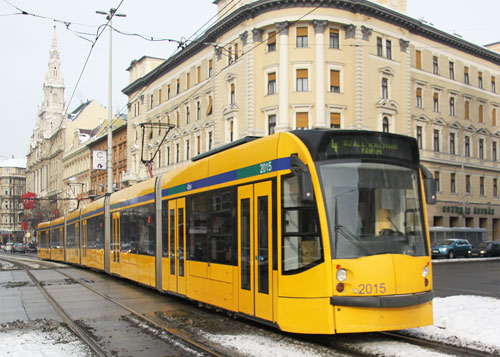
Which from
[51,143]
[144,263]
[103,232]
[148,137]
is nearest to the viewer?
[144,263]

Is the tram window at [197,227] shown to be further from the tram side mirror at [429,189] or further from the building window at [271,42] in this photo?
the building window at [271,42]

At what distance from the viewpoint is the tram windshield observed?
7.76 m

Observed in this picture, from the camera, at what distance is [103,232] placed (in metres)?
21.0

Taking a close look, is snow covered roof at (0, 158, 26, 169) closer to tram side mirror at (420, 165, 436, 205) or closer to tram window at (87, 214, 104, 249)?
tram window at (87, 214, 104, 249)

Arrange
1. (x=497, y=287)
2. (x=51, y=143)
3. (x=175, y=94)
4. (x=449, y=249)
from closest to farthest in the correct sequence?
(x=497, y=287), (x=449, y=249), (x=175, y=94), (x=51, y=143)

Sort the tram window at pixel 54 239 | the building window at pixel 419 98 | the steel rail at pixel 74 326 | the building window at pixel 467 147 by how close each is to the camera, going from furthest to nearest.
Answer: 1. the building window at pixel 467 147
2. the building window at pixel 419 98
3. the tram window at pixel 54 239
4. the steel rail at pixel 74 326

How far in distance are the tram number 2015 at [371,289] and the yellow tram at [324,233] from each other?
0.01 meters

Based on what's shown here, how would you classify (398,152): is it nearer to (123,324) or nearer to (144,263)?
(123,324)

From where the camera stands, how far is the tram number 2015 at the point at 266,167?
878 centimetres

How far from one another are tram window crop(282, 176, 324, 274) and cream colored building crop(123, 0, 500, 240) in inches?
947

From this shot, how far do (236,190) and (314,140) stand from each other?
2110 millimetres

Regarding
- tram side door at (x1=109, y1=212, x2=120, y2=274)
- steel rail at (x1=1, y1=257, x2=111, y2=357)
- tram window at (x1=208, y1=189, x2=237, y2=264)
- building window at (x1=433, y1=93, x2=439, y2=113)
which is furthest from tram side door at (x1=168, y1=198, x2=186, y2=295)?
building window at (x1=433, y1=93, x2=439, y2=113)

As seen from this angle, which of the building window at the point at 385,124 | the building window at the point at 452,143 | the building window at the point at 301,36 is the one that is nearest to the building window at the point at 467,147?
the building window at the point at 452,143

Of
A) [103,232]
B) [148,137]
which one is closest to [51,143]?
[148,137]
